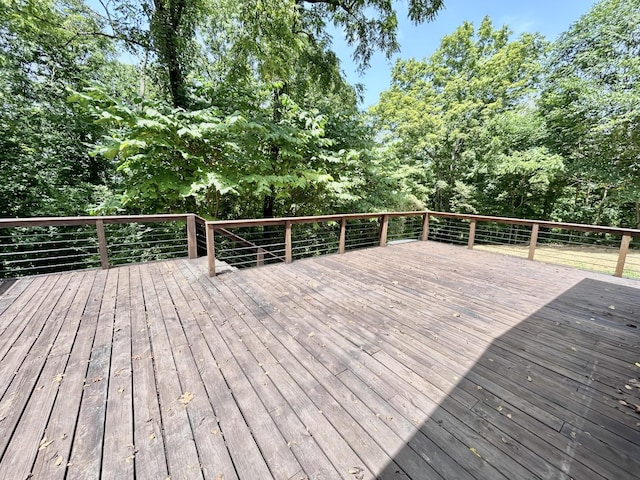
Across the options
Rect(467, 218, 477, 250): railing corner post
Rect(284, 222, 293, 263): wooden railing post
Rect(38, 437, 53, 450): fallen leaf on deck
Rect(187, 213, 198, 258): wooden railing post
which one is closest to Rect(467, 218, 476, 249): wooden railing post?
Rect(467, 218, 477, 250): railing corner post

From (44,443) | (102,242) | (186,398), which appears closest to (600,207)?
(186,398)

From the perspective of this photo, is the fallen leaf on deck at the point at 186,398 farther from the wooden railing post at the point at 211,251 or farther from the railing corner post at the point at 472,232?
the railing corner post at the point at 472,232

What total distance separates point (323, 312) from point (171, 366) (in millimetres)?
1322

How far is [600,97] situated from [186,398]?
12.2m

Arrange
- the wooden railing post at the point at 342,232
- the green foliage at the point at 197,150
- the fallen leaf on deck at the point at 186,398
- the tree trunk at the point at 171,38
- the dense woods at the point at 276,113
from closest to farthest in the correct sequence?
the fallen leaf on deck at the point at 186,398 < the green foliage at the point at 197,150 < the wooden railing post at the point at 342,232 < the dense woods at the point at 276,113 < the tree trunk at the point at 171,38

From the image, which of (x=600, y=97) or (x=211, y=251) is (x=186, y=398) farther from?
(x=600, y=97)

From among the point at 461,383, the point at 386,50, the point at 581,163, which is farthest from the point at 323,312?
the point at 581,163

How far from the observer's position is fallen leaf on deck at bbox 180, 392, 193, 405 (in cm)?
146

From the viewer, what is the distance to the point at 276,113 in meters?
6.44

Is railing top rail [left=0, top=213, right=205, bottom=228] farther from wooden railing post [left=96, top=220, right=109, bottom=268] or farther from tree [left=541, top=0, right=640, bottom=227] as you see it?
tree [left=541, top=0, right=640, bottom=227]

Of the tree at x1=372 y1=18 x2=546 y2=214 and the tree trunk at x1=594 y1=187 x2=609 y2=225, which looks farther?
the tree trunk at x1=594 y1=187 x2=609 y2=225

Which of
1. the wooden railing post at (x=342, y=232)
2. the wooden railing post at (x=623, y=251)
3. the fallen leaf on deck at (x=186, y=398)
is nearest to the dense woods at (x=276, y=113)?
the wooden railing post at (x=342, y=232)

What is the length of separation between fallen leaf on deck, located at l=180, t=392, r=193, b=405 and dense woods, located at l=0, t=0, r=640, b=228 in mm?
3812

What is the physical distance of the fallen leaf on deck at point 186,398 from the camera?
1.46m
